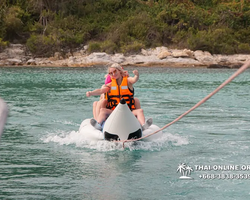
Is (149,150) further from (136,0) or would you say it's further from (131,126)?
(136,0)

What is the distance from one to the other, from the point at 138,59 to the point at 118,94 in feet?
92.3

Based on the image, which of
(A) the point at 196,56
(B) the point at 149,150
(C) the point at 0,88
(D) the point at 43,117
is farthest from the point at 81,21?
(B) the point at 149,150

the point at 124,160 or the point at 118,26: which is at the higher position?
the point at 118,26

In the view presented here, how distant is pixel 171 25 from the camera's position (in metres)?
41.2

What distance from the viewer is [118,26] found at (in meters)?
40.2

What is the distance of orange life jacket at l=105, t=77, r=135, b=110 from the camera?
6984 millimetres

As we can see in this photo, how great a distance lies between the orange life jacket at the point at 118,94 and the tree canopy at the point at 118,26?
2973 centimetres
